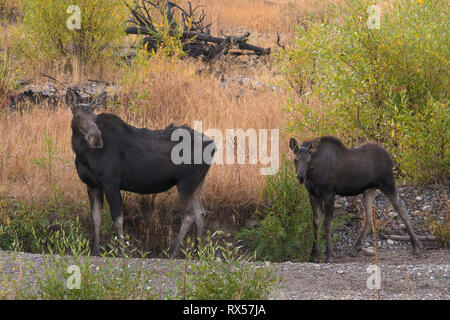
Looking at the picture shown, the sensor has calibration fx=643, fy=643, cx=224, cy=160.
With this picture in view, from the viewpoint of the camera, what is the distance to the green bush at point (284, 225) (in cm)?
795

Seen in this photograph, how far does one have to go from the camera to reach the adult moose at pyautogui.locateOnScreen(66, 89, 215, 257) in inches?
284

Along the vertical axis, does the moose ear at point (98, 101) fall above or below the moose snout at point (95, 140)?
above

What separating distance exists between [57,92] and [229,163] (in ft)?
16.2

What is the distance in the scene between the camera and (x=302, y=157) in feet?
23.6

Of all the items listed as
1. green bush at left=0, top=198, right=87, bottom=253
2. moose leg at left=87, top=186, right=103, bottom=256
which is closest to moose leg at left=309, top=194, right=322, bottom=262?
moose leg at left=87, top=186, right=103, bottom=256

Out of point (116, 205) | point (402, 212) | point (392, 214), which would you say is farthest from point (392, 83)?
point (116, 205)

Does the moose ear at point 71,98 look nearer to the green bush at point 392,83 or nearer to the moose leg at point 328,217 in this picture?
the moose leg at point 328,217

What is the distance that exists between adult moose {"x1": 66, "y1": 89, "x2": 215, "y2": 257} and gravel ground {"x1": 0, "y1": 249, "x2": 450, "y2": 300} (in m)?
0.83

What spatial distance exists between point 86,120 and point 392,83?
14.8ft

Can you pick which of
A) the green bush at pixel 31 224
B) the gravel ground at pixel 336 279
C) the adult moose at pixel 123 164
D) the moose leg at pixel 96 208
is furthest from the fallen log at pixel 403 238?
the green bush at pixel 31 224

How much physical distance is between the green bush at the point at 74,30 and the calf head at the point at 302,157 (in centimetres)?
802

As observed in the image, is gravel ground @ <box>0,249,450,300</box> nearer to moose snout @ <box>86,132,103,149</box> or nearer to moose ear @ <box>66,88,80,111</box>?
moose snout @ <box>86,132,103,149</box>

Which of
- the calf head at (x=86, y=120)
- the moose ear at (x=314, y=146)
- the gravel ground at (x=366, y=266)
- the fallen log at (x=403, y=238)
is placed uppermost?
the calf head at (x=86, y=120)

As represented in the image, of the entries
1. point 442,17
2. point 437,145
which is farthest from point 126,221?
point 442,17
